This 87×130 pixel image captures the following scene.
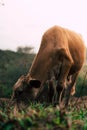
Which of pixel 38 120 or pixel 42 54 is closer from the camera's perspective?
pixel 38 120

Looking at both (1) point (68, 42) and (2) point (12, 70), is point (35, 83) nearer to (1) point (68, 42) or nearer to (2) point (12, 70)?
(1) point (68, 42)

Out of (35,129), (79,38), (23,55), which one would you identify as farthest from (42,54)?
(23,55)

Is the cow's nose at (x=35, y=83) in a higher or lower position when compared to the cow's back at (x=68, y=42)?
lower

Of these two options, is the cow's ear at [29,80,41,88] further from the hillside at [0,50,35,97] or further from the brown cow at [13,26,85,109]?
the hillside at [0,50,35,97]

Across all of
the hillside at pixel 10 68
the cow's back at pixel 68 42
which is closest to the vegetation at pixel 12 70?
the hillside at pixel 10 68

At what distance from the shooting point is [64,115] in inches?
221

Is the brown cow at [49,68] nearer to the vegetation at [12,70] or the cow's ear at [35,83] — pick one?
the cow's ear at [35,83]

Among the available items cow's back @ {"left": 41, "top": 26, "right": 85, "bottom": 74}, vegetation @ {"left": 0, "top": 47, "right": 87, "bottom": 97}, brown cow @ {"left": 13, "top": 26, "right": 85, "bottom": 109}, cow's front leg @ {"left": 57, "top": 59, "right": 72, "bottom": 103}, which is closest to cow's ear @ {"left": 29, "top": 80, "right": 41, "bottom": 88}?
brown cow @ {"left": 13, "top": 26, "right": 85, "bottom": 109}

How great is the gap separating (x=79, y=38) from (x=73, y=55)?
63.9 inches

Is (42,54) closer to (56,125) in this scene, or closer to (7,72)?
(56,125)

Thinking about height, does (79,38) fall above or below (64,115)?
above

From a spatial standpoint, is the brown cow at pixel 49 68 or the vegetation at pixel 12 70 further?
the vegetation at pixel 12 70

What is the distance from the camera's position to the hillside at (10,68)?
24.9m

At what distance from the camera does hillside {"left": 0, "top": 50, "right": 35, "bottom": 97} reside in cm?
2489
